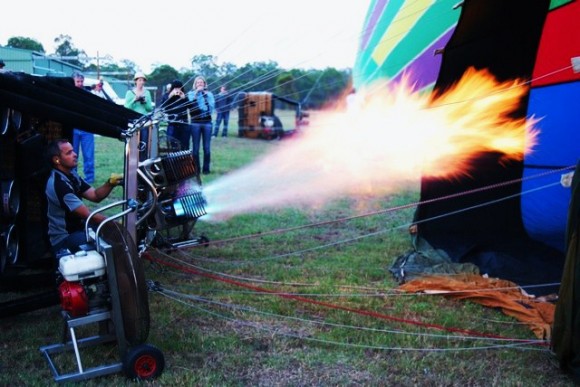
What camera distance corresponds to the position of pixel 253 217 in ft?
20.6

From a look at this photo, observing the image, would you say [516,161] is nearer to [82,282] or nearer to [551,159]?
[551,159]

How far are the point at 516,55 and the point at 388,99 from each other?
2072 millimetres

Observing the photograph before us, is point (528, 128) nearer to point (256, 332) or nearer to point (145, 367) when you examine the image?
point (256, 332)

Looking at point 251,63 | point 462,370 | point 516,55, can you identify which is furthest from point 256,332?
point 516,55

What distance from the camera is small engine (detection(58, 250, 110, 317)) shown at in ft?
8.57

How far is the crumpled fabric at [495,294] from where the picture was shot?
3.40 meters

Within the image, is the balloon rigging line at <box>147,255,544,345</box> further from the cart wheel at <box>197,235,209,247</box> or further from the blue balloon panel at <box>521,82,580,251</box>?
the blue balloon panel at <box>521,82,580,251</box>

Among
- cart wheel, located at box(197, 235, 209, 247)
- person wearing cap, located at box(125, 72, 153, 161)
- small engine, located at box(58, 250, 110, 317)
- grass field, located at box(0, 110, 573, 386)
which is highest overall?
person wearing cap, located at box(125, 72, 153, 161)

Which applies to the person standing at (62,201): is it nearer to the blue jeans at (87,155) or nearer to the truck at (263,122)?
the blue jeans at (87,155)

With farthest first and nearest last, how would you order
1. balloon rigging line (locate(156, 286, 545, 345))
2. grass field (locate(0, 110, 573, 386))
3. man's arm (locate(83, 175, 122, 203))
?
man's arm (locate(83, 175, 122, 203)) → balloon rigging line (locate(156, 286, 545, 345)) → grass field (locate(0, 110, 573, 386))

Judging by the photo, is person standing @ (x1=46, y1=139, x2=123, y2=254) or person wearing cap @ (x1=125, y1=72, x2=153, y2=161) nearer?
person standing @ (x1=46, y1=139, x2=123, y2=254)

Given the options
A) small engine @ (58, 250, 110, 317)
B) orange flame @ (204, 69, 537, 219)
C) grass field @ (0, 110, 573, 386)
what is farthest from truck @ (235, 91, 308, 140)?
small engine @ (58, 250, 110, 317)

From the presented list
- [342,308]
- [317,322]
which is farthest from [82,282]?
[342,308]

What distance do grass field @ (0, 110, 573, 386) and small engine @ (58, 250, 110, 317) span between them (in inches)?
13.8
